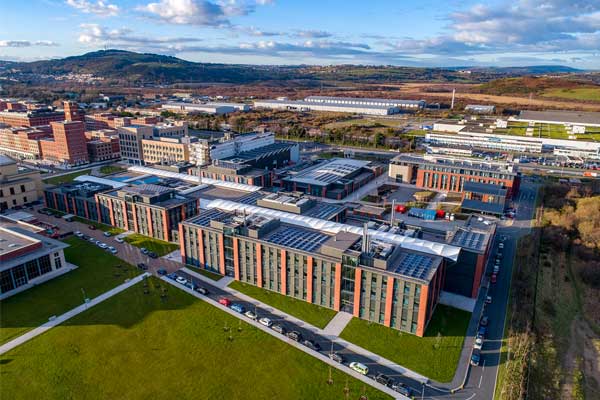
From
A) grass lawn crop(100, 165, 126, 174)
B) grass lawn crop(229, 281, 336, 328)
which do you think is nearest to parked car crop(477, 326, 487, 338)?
grass lawn crop(229, 281, 336, 328)

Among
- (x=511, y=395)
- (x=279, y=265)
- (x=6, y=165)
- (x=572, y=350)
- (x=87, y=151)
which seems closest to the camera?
(x=511, y=395)

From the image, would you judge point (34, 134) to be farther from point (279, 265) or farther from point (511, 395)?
point (511, 395)

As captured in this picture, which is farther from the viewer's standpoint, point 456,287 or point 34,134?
point 34,134

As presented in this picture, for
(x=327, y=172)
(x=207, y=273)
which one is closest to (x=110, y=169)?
(x=327, y=172)

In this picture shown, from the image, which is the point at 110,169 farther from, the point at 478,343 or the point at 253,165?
the point at 478,343

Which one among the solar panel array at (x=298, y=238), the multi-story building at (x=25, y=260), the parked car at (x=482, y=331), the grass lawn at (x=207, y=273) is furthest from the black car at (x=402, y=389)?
the multi-story building at (x=25, y=260)

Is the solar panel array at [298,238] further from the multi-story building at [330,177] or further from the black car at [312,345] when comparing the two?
the multi-story building at [330,177]

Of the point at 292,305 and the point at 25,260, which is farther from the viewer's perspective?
the point at 25,260

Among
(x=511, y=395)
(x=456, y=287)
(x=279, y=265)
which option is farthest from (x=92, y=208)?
(x=511, y=395)
